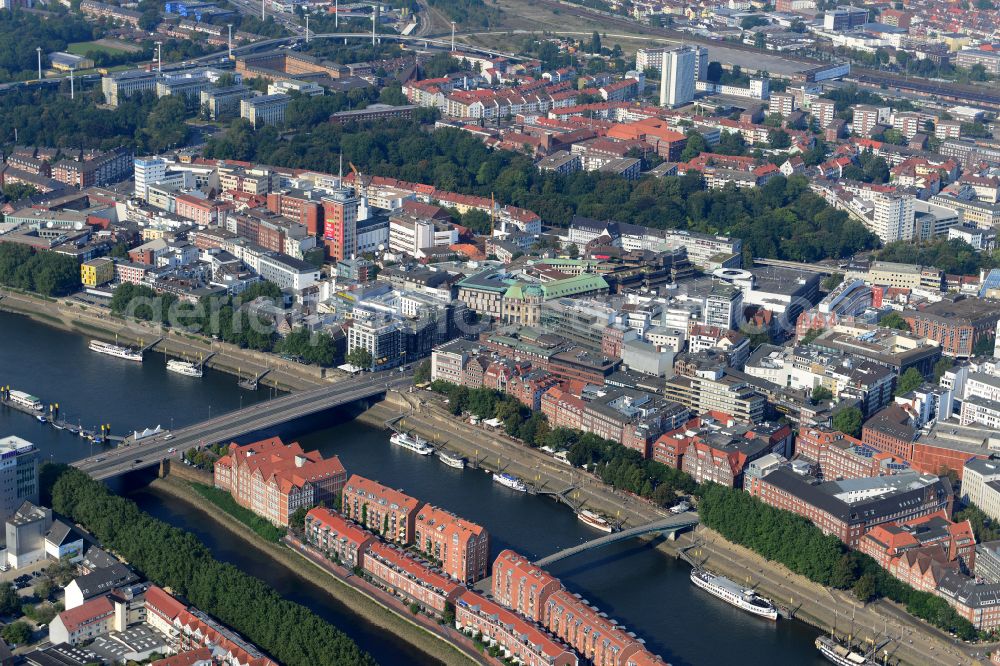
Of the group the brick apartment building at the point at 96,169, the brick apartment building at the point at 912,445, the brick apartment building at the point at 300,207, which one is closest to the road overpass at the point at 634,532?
the brick apartment building at the point at 912,445

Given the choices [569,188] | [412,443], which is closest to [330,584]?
[412,443]

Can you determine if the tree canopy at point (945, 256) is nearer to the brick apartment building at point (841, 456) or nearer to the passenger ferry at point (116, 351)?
Result: the brick apartment building at point (841, 456)

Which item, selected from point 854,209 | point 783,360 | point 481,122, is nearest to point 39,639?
point 783,360

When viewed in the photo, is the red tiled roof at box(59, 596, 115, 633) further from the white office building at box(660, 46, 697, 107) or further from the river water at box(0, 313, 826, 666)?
the white office building at box(660, 46, 697, 107)

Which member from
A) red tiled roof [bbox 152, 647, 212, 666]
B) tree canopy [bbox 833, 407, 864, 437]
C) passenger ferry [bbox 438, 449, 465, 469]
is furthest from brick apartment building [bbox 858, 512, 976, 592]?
red tiled roof [bbox 152, 647, 212, 666]

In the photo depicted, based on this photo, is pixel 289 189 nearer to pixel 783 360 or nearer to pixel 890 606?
pixel 783 360

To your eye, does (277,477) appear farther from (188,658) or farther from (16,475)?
(188,658)
